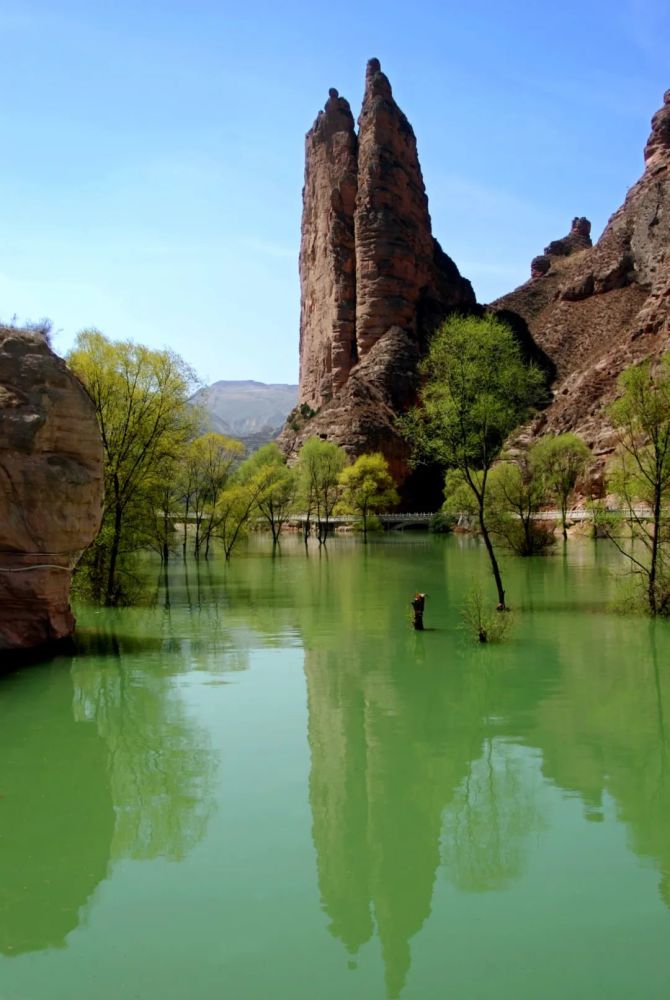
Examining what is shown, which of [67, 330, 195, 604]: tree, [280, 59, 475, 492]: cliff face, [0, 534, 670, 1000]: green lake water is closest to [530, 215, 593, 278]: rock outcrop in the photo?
[280, 59, 475, 492]: cliff face

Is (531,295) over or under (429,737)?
over

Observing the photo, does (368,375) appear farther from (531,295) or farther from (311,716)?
(311,716)

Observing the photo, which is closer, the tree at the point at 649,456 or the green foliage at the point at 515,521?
the tree at the point at 649,456

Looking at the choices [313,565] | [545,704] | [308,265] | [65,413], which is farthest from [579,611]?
[308,265]

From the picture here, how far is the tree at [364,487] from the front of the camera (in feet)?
236

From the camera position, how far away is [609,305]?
100500 mm

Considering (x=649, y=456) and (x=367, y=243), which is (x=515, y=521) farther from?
(x=367, y=243)

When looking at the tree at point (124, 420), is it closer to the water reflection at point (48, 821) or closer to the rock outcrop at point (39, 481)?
the rock outcrop at point (39, 481)

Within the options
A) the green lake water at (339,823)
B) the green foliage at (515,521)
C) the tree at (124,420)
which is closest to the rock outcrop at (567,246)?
the green foliage at (515,521)

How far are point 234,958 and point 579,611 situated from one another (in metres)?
17.8

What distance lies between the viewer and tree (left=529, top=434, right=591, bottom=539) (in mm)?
54938

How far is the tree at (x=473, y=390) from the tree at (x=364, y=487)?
160ft

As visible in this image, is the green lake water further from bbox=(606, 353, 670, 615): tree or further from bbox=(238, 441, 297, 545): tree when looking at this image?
bbox=(238, 441, 297, 545): tree

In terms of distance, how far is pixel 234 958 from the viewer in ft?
18.9
